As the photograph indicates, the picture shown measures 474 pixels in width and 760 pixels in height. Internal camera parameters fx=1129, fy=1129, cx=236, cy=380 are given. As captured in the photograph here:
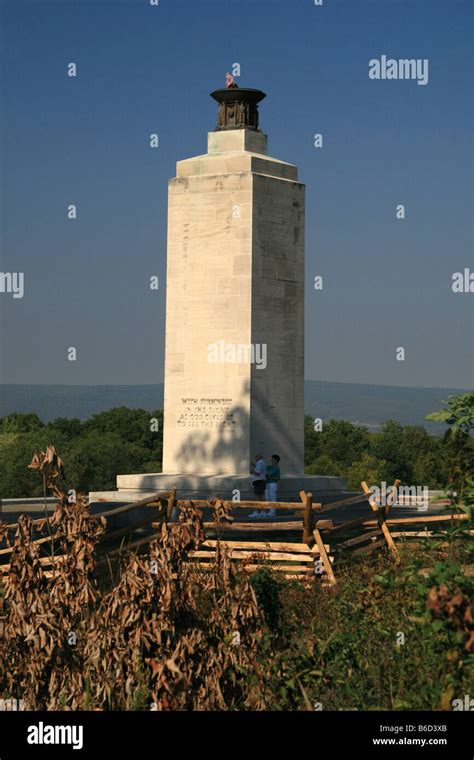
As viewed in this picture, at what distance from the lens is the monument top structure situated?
29953 mm

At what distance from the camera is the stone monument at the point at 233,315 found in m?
28.6

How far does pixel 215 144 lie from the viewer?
98.1 feet

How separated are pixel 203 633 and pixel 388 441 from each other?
38694 millimetres

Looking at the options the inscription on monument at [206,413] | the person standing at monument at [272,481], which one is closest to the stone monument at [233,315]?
the inscription on monument at [206,413]

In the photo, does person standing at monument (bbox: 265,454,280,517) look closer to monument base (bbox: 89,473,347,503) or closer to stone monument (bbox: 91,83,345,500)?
monument base (bbox: 89,473,347,503)

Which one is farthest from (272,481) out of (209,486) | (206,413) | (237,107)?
(237,107)

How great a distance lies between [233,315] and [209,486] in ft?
14.4

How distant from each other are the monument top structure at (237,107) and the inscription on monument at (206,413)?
7336 millimetres

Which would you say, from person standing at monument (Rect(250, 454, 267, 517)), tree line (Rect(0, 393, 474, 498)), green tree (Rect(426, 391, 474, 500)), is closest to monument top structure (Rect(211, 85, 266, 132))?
tree line (Rect(0, 393, 474, 498))

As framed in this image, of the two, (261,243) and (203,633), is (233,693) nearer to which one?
(203,633)

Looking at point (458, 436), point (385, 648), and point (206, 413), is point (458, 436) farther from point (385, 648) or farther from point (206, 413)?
point (206, 413)

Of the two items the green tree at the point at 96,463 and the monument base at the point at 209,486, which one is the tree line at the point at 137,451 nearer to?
the green tree at the point at 96,463

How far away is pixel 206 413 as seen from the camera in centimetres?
2919

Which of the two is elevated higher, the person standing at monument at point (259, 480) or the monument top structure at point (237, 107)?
the monument top structure at point (237, 107)
